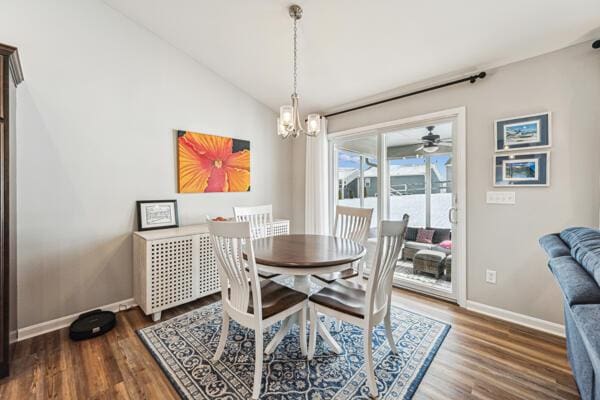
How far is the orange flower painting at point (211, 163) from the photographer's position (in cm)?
308

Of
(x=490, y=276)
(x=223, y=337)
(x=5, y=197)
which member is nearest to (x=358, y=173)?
(x=490, y=276)

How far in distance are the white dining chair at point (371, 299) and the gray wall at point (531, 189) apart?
4.64 feet

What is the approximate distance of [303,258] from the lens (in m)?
1.77

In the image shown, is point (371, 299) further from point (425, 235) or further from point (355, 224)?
point (425, 235)

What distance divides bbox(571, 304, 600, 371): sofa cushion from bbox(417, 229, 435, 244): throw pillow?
7.33 feet

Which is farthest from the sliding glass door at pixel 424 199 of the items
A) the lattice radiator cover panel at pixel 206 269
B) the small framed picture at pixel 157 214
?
the small framed picture at pixel 157 214

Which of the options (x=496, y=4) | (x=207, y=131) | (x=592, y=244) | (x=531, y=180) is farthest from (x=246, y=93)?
(x=592, y=244)

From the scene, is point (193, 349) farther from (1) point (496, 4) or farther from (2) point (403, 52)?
(1) point (496, 4)

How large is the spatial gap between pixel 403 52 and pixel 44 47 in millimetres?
3234

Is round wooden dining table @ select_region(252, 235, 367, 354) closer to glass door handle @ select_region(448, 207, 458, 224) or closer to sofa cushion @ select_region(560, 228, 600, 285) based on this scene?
sofa cushion @ select_region(560, 228, 600, 285)

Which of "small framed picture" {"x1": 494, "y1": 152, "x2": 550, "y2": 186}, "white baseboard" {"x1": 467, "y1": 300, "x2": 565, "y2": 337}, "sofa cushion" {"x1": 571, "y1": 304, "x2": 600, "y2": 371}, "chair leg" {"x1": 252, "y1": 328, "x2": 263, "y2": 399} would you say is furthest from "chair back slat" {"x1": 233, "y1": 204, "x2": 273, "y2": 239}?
"sofa cushion" {"x1": 571, "y1": 304, "x2": 600, "y2": 371}

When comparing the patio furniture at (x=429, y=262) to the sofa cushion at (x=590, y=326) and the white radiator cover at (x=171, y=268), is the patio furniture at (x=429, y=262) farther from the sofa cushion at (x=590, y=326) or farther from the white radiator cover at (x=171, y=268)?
the white radiator cover at (x=171, y=268)

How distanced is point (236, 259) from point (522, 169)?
260 cm

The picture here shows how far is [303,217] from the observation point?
14.0 ft
